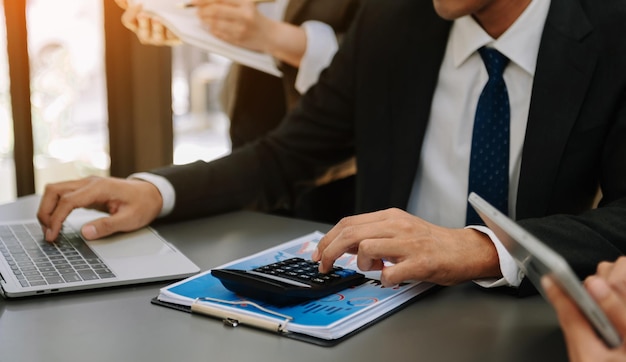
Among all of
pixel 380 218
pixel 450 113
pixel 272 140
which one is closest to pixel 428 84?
pixel 450 113

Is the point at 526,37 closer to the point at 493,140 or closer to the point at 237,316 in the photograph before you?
the point at 493,140

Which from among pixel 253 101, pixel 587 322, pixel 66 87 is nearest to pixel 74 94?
pixel 66 87

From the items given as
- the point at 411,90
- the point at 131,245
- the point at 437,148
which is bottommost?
the point at 131,245

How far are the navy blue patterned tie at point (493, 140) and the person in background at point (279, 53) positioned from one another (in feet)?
1.42

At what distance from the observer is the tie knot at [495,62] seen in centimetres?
140

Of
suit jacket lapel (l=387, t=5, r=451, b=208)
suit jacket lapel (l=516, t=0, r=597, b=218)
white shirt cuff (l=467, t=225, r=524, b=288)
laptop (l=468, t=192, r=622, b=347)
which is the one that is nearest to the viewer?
laptop (l=468, t=192, r=622, b=347)

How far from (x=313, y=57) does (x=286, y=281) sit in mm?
973

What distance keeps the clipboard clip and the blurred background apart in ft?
5.43

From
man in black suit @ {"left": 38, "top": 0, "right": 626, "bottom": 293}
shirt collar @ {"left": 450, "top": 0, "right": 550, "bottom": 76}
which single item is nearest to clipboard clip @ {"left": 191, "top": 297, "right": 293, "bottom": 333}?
man in black suit @ {"left": 38, "top": 0, "right": 626, "bottom": 293}

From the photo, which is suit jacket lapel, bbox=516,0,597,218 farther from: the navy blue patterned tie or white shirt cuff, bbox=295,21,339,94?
white shirt cuff, bbox=295,21,339,94

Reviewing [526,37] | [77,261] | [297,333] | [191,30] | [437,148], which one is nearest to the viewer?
[297,333]

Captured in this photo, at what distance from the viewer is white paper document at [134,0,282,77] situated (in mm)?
1674

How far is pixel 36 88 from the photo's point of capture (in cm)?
273

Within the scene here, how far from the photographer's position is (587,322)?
0.67 m
